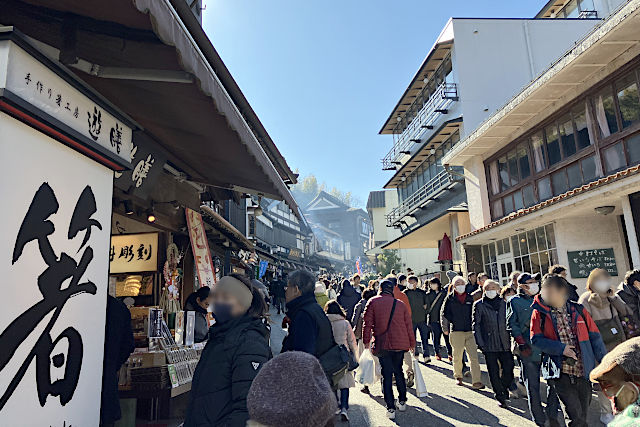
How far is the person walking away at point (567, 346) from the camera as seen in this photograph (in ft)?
12.8

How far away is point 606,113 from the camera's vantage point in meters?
9.49

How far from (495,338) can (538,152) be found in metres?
7.93

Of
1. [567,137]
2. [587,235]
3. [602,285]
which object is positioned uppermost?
[567,137]

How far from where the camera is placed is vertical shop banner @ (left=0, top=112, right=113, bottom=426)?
246 centimetres

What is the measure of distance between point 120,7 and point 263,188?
3.67 metres

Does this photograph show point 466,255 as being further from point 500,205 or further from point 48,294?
point 48,294

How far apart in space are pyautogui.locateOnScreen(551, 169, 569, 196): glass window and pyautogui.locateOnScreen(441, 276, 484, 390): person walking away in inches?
217

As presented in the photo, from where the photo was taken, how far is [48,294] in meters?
2.78

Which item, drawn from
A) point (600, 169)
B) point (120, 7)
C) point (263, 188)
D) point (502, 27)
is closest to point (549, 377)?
point (263, 188)

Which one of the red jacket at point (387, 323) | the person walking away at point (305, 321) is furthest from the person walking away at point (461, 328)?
the person walking away at point (305, 321)

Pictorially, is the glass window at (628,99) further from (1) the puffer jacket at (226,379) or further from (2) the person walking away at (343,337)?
(1) the puffer jacket at (226,379)

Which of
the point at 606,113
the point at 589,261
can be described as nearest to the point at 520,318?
the point at 589,261

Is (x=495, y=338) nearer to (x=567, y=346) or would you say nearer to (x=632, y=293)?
(x=632, y=293)

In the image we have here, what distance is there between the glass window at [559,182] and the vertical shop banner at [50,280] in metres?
11.2
